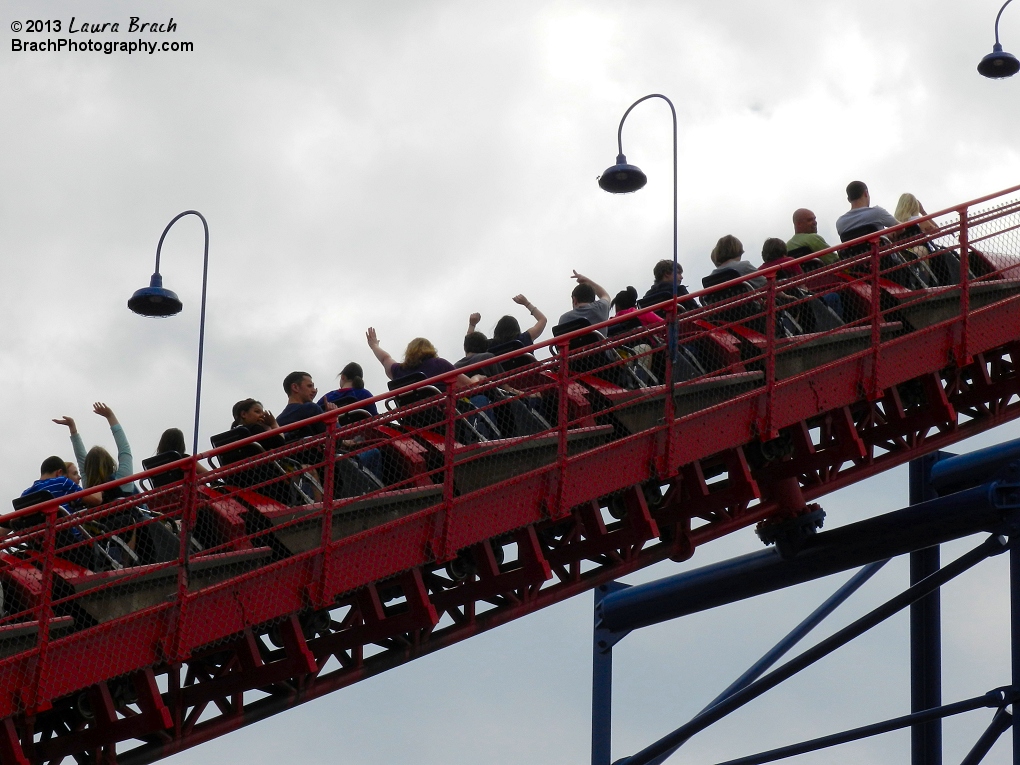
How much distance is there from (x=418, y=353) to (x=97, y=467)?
2.62 m

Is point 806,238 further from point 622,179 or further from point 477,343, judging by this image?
point 477,343

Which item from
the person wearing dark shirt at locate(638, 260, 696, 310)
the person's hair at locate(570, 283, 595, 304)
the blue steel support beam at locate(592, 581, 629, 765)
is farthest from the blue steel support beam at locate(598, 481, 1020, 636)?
the person's hair at locate(570, 283, 595, 304)

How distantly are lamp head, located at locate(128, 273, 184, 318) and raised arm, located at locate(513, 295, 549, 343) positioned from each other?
9.60 feet

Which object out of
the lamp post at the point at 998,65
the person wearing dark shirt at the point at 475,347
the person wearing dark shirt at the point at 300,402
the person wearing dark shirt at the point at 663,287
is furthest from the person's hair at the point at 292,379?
the lamp post at the point at 998,65

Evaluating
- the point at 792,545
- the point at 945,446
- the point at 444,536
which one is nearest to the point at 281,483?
the point at 444,536

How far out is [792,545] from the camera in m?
13.1

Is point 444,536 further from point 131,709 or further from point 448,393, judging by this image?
point 131,709

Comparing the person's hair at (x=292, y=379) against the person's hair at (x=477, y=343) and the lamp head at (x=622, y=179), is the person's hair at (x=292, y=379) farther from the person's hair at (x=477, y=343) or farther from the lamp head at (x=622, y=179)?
the lamp head at (x=622, y=179)

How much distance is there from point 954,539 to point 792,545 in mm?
1388

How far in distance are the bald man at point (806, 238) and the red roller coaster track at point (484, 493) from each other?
27 cm

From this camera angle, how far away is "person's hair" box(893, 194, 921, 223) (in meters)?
13.1

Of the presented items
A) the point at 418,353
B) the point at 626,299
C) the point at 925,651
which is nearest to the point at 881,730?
the point at 925,651

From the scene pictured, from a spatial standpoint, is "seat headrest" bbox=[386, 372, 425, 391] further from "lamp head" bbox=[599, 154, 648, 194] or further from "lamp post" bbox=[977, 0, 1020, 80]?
"lamp post" bbox=[977, 0, 1020, 80]

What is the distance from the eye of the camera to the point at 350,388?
11.8 m
